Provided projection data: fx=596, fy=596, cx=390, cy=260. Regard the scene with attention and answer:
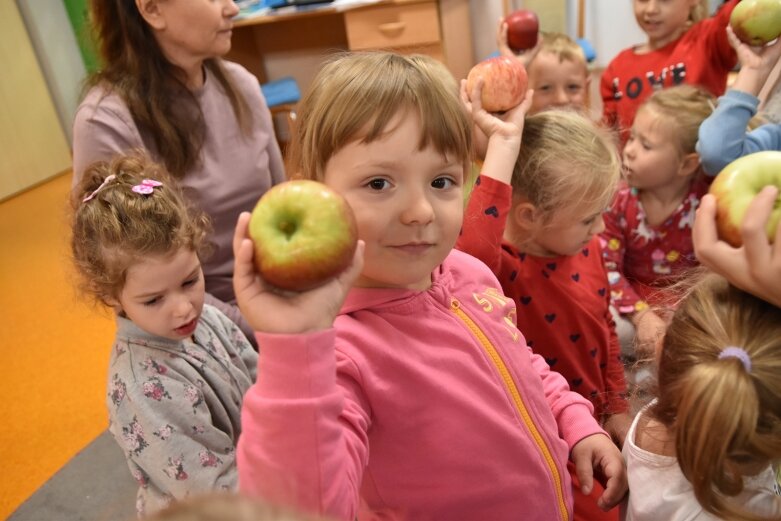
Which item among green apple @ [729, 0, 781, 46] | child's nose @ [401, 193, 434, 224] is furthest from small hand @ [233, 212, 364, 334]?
green apple @ [729, 0, 781, 46]

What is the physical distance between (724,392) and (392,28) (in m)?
3.57

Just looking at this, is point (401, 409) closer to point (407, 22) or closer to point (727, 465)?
point (727, 465)

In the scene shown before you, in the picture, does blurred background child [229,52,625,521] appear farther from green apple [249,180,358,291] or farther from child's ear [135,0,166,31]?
child's ear [135,0,166,31]

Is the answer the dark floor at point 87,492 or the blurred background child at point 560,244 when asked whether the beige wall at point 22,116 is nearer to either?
the dark floor at point 87,492

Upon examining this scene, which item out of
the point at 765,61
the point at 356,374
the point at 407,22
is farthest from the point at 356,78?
the point at 407,22

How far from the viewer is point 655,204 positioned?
1.76 meters

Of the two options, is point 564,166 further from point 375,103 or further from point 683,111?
point 683,111

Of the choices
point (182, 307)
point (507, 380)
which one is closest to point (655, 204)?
point (507, 380)

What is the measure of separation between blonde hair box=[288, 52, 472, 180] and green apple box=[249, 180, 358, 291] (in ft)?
0.50

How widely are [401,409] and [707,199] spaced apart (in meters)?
0.44

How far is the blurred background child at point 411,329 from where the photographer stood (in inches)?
28.8

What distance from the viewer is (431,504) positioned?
814 millimetres

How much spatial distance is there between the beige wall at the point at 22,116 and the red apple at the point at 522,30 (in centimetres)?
429

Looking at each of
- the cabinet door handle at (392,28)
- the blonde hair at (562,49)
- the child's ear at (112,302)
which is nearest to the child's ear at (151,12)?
the child's ear at (112,302)
